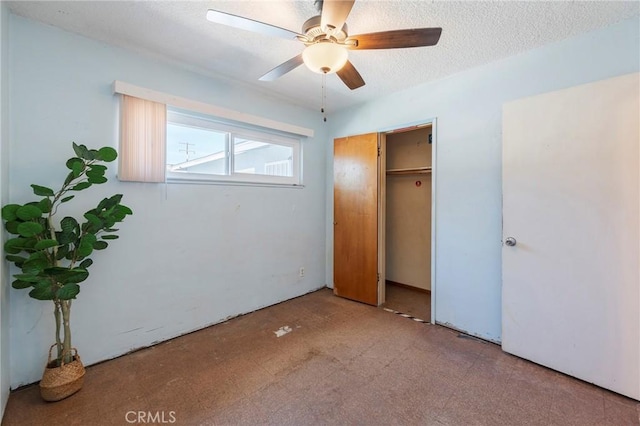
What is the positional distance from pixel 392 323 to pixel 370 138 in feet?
6.55

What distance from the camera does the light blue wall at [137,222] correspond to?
1.76 meters

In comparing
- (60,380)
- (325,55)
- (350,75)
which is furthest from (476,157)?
(60,380)

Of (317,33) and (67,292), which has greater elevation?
(317,33)

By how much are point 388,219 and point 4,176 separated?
377 centimetres

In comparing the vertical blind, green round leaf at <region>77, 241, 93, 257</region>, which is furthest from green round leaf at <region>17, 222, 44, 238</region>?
the vertical blind

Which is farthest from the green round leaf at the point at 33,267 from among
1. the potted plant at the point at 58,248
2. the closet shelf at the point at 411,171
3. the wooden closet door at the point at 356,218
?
the closet shelf at the point at 411,171

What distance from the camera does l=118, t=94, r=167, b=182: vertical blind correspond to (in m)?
2.06

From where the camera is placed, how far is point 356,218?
3.28 m

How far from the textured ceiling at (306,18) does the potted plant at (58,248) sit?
894mm

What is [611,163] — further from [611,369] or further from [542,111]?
[611,369]

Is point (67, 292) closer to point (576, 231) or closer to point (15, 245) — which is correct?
point (15, 245)

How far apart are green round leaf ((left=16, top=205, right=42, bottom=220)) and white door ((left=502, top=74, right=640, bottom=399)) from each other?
10.1ft

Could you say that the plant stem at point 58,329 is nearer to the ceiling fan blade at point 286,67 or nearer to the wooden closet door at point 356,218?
the ceiling fan blade at point 286,67

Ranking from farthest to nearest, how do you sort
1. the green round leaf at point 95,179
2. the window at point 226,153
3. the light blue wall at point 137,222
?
the window at point 226,153 → the light blue wall at point 137,222 → the green round leaf at point 95,179
